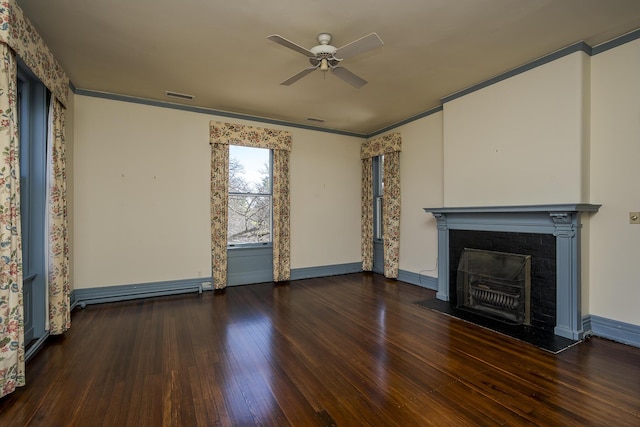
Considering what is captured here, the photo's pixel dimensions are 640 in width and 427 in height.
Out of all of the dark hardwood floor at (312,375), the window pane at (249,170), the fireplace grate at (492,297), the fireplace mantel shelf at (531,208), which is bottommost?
the dark hardwood floor at (312,375)

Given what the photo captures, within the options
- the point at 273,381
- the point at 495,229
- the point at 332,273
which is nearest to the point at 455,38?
the point at 495,229

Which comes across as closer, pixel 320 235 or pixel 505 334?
pixel 505 334

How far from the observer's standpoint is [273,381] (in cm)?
227

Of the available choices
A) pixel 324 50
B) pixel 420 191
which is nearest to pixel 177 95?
pixel 324 50

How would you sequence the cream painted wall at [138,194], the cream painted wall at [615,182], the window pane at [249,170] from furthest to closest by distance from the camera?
1. the window pane at [249,170]
2. the cream painted wall at [138,194]
3. the cream painted wall at [615,182]

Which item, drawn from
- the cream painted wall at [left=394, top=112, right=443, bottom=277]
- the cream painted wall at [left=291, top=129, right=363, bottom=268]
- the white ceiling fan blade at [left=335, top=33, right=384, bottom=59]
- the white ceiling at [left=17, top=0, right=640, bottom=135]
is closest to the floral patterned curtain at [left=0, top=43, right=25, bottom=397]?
the white ceiling at [left=17, top=0, right=640, bottom=135]

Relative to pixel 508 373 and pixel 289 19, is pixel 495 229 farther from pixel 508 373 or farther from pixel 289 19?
pixel 289 19

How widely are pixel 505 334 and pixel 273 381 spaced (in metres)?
2.42

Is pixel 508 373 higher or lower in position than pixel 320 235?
lower

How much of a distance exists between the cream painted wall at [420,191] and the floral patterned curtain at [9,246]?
192 inches

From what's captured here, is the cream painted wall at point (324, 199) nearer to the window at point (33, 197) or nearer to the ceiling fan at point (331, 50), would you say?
the ceiling fan at point (331, 50)

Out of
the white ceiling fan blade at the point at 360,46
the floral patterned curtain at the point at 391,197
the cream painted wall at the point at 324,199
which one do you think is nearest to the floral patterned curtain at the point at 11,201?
the white ceiling fan blade at the point at 360,46

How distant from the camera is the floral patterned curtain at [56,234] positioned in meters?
3.04

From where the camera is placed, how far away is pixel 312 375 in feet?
7.70
